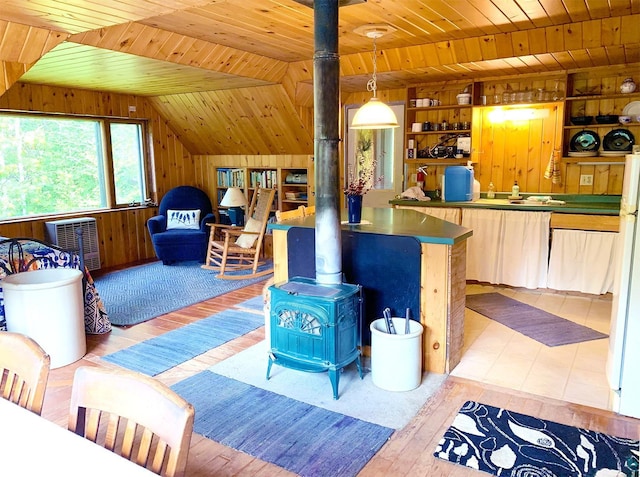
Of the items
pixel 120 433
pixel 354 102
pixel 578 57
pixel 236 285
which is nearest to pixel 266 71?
pixel 354 102

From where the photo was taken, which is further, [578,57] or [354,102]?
[354,102]

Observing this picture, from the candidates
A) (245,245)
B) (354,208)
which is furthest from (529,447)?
(245,245)

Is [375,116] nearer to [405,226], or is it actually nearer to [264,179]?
[405,226]

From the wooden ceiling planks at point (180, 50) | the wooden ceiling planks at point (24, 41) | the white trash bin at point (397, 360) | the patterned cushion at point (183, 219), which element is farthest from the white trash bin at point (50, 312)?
the patterned cushion at point (183, 219)

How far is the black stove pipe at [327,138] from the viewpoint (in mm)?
2752

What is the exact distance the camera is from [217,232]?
683 cm

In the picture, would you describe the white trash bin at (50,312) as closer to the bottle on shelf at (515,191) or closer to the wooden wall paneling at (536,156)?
the bottle on shelf at (515,191)

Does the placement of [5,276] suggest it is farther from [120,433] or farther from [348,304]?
[348,304]

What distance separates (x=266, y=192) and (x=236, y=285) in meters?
1.32

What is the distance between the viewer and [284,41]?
4117 millimetres

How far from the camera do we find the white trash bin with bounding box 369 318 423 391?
113 inches

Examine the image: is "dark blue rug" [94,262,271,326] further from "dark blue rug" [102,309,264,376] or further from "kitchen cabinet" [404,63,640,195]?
"kitchen cabinet" [404,63,640,195]

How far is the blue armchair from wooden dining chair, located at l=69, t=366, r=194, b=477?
499cm

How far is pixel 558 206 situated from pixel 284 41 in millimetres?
2825
